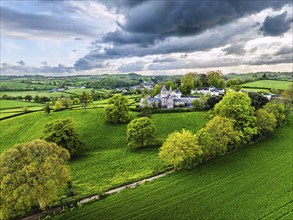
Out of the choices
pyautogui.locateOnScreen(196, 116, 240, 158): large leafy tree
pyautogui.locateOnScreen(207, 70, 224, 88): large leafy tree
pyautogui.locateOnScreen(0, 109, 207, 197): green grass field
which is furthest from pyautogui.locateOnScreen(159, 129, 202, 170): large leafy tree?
pyautogui.locateOnScreen(207, 70, 224, 88): large leafy tree

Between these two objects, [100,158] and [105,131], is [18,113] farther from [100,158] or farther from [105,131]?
[100,158]

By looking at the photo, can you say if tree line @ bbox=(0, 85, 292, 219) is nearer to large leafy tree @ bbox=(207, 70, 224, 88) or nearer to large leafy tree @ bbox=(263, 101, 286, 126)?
large leafy tree @ bbox=(263, 101, 286, 126)

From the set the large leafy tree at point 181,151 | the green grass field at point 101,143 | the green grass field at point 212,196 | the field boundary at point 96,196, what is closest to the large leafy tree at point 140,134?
the green grass field at point 101,143

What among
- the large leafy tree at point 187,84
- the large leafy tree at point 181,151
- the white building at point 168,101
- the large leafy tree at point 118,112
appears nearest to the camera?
the large leafy tree at point 181,151

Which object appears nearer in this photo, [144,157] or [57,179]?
[57,179]

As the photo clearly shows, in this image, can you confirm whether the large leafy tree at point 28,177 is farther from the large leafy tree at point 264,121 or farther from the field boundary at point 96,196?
the large leafy tree at point 264,121

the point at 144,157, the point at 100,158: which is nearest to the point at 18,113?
the point at 100,158
